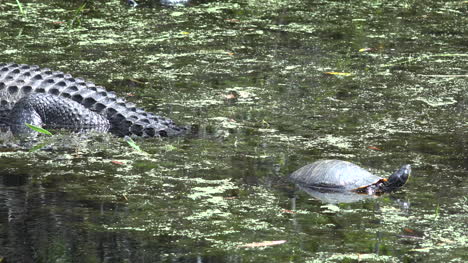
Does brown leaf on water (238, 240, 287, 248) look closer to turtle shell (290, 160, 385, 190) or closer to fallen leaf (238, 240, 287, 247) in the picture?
fallen leaf (238, 240, 287, 247)

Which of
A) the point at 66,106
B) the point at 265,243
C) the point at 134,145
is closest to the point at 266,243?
the point at 265,243

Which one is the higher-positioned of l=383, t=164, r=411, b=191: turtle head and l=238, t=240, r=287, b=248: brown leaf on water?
l=383, t=164, r=411, b=191: turtle head

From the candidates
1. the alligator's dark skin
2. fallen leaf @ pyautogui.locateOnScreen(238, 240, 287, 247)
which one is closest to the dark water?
fallen leaf @ pyautogui.locateOnScreen(238, 240, 287, 247)

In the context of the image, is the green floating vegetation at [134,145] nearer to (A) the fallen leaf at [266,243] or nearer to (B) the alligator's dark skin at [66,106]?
(B) the alligator's dark skin at [66,106]

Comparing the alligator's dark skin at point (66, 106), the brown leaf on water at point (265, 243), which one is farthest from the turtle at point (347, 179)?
the alligator's dark skin at point (66, 106)

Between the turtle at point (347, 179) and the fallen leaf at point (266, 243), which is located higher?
the turtle at point (347, 179)

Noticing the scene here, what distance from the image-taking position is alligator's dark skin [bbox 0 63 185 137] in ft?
17.7

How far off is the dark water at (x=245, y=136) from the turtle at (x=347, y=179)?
0.07 meters

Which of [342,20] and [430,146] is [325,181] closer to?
[430,146]

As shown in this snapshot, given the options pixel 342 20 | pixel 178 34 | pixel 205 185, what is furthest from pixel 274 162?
pixel 342 20

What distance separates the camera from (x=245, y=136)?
5.17 meters

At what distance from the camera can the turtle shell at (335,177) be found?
4230 mm

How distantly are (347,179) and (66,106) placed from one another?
2083mm

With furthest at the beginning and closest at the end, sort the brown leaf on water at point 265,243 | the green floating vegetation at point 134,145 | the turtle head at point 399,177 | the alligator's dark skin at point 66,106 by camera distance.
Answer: the alligator's dark skin at point 66,106 < the green floating vegetation at point 134,145 < the turtle head at point 399,177 < the brown leaf on water at point 265,243
